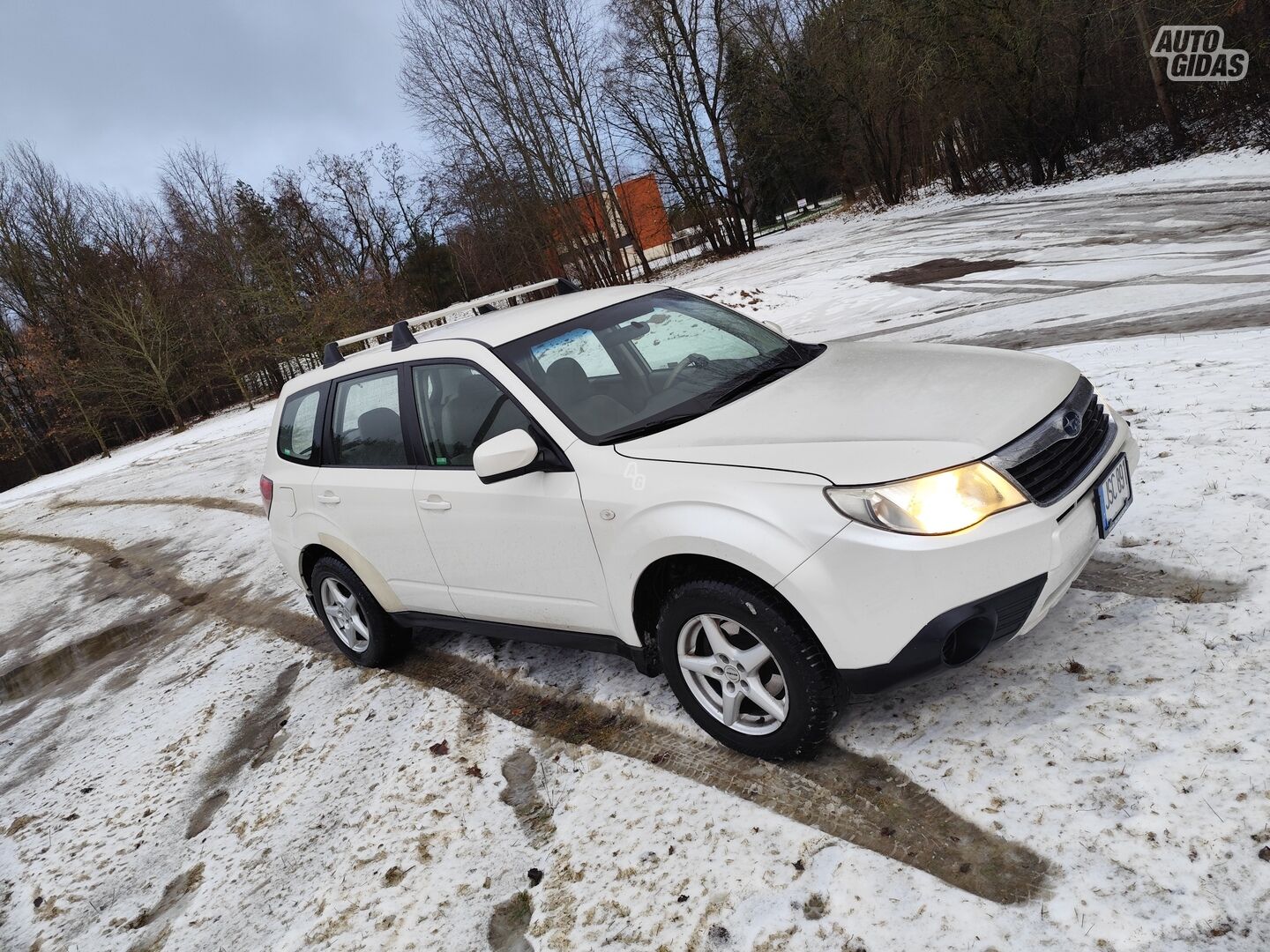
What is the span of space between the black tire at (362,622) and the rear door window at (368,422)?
0.69m

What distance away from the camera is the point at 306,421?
4910mm

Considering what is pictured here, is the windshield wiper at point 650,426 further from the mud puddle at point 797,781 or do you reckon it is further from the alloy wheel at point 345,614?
the alloy wheel at point 345,614

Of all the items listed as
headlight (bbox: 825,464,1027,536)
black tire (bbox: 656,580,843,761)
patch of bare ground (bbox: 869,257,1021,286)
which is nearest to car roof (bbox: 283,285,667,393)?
black tire (bbox: 656,580,843,761)

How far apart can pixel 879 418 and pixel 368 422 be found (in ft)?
8.92

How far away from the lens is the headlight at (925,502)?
2547 mm

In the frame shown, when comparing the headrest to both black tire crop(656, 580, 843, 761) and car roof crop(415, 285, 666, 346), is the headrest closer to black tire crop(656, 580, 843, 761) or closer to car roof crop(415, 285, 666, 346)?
car roof crop(415, 285, 666, 346)

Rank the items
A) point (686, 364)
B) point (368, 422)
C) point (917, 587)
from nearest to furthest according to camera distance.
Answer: point (917, 587) < point (686, 364) < point (368, 422)

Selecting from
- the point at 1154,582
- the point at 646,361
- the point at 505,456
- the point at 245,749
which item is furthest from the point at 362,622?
the point at 1154,582

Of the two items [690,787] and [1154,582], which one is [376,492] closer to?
[690,787]

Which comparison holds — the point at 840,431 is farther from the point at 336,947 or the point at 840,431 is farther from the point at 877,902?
the point at 336,947

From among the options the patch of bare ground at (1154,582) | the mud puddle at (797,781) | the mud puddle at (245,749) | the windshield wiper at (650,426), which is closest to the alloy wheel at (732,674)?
the mud puddle at (797,781)

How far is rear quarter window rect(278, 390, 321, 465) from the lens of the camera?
15.8ft

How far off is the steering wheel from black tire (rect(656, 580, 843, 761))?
111 centimetres

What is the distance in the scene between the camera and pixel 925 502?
8.41ft
